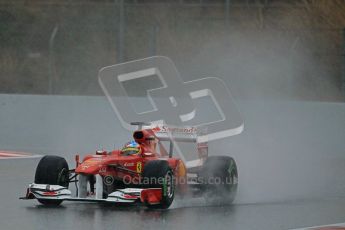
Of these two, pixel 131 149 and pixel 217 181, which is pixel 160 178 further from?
pixel 217 181

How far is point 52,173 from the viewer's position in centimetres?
1030

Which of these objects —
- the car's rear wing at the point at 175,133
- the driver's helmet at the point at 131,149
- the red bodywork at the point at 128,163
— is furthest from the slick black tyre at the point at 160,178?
the car's rear wing at the point at 175,133

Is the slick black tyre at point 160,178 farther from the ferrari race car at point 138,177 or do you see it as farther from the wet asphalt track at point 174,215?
the wet asphalt track at point 174,215

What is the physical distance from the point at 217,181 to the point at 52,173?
2.00 metres

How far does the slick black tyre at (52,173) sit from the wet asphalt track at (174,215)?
0.76 ft

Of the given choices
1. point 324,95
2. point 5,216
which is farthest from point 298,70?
point 5,216

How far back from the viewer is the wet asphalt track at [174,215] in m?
9.11

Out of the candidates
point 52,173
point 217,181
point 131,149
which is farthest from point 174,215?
point 52,173

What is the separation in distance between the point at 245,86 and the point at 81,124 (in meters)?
4.70

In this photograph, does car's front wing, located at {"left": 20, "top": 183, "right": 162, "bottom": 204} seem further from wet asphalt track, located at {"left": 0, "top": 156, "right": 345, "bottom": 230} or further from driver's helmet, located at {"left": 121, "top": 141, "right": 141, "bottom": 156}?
driver's helmet, located at {"left": 121, "top": 141, "right": 141, "bottom": 156}

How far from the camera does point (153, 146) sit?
10859 mm

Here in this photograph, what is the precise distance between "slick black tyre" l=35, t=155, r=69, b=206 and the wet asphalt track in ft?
0.76

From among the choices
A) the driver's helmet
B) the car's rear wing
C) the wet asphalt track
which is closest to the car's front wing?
the wet asphalt track

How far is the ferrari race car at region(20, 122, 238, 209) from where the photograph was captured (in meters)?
9.98
